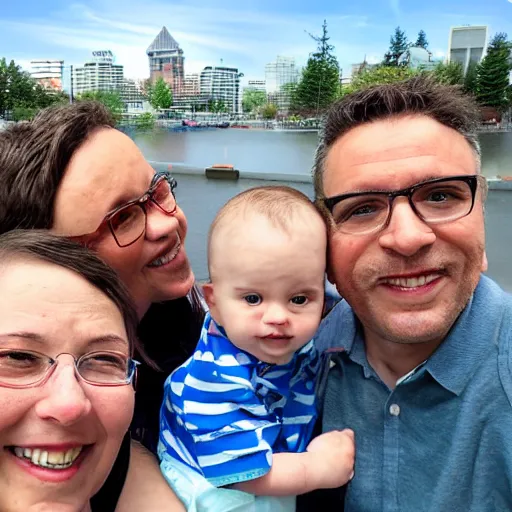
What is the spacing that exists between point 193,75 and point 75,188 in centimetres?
2739

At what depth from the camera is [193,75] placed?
27156mm

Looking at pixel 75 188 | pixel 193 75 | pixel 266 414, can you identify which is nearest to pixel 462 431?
pixel 266 414

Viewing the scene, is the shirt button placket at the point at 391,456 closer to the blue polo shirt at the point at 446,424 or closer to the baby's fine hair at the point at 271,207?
the blue polo shirt at the point at 446,424

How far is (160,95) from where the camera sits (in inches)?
864

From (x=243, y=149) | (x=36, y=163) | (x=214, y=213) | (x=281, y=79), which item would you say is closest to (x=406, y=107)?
(x=36, y=163)

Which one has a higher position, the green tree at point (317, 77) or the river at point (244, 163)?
the green tree at point (317, 77)

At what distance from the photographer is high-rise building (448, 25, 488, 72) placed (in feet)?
47.9

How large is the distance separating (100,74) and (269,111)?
303 inches

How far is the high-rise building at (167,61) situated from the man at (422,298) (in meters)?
24.2

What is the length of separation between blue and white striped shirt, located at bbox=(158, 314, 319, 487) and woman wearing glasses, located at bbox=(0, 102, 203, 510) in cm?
20

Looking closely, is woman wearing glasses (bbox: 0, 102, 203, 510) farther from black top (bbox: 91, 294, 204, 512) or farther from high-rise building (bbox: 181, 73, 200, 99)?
high-rise building (bbox: 181, 73, 200, 99)

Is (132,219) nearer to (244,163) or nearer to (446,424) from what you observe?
(446,424)

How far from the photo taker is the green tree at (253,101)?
23125 mm

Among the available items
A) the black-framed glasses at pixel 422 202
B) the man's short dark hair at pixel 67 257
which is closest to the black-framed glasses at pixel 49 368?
the man's short dark hair at pixel 67 257
